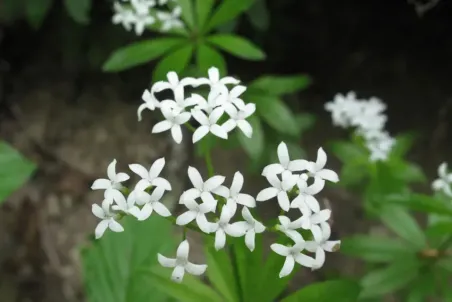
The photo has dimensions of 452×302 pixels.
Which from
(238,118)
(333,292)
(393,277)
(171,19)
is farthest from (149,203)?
(393,277)

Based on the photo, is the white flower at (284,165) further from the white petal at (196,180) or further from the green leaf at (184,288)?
the green leaf at (184,288)

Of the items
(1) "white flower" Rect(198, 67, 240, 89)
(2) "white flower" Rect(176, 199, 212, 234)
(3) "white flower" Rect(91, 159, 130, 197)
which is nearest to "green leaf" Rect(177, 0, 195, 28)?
(1) "white flower" Rect(198, 67, 240, 89)

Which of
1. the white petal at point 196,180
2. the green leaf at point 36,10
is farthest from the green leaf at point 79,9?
the white petal at point 196,180

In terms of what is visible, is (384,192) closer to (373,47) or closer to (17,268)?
(373,47)

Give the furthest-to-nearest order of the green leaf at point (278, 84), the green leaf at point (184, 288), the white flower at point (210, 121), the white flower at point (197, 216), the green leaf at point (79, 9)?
the green leaf at point (79, 9) → the green leaf at point (278, 84) → the green leaf at point (184, 288) → the white flower at point (210, 121) → the white flower at point (197, 216)

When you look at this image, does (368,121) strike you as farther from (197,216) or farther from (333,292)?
(197,216)
